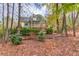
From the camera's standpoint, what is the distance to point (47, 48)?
2.54 metres

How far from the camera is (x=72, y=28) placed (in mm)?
2502

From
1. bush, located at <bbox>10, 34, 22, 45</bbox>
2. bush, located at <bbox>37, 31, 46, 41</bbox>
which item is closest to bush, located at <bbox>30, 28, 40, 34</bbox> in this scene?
bush, located at <bbox>37, 31, 46, 41</bbox>

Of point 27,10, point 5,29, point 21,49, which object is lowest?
point 21,49

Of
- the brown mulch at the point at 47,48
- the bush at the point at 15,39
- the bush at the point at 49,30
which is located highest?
the bush at the point at 49,30

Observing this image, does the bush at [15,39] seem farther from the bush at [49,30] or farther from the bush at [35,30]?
the bush at [49,30]

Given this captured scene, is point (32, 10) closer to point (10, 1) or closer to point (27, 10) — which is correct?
point (27, 10)

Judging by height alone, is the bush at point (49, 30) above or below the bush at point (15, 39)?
above

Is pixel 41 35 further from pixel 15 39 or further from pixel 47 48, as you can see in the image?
pixel 15 39

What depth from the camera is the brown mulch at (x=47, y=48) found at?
2525 mm

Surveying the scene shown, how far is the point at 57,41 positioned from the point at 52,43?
0.05 metres

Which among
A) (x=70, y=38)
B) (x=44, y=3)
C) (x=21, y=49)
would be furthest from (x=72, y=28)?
(x=21, y=49)

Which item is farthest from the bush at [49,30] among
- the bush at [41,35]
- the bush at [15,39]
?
the bush at [15,39]

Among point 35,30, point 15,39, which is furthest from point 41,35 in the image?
point 15,39

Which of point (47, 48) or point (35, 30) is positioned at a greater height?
point (35, 30)
